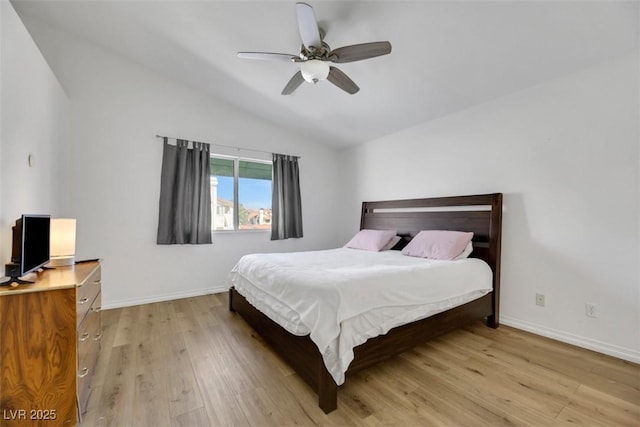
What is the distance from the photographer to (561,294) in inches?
92.4

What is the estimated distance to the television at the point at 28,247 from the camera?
1.33 metres

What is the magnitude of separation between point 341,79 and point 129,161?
9.11ft

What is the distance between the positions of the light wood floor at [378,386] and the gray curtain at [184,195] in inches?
53.5

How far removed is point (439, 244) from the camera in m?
2.82

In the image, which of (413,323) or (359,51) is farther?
(413,323)

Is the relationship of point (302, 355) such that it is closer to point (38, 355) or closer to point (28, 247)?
point (38, 355)

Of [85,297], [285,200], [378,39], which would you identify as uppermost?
[378,39]

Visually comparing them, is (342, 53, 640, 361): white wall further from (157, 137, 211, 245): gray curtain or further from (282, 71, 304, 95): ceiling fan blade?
(157, 137, 211, 245): gray curtain

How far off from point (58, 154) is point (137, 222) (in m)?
1.02

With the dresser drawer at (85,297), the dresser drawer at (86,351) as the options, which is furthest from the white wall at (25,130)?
the dresser drawer at (86,351)

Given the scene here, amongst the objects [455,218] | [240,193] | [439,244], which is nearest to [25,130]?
[240,193]

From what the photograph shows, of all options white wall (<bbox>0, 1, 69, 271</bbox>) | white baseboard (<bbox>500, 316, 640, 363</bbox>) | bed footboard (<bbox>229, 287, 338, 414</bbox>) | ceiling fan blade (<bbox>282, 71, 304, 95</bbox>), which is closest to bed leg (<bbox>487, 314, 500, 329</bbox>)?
white baseboard (<bbox>500, 316, 640, 363</bbox>)

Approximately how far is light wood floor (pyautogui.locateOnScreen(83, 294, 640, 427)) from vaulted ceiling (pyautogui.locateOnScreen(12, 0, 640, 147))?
2433 mm

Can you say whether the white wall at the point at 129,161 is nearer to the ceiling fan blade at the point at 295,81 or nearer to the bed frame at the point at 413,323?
the bed frame at the point at 413,323
